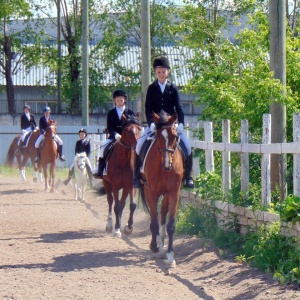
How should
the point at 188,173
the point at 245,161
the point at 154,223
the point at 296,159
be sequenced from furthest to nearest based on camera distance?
the point at 188,173 < the point at 245,161 < the point at 154,223 < the point at 296,159

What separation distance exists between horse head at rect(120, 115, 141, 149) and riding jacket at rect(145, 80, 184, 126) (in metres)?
1.39

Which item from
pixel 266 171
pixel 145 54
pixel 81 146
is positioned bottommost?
pixel 81 146

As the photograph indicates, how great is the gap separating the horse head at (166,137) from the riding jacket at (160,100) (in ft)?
3.16

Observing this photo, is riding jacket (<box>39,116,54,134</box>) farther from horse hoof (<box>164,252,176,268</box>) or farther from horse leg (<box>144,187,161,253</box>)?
horse hoof (<box>164,252,176,268</box>)

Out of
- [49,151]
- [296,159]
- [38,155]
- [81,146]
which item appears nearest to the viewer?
[296,159]

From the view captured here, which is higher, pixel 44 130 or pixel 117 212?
pixel 44 130

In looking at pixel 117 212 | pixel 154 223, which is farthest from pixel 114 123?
pixel 154 223

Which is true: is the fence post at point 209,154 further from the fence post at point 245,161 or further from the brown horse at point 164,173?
the brown horse at point 164,173

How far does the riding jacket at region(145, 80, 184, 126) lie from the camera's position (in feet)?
40.1

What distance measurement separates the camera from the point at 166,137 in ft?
36.4

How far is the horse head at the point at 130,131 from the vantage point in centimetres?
1366

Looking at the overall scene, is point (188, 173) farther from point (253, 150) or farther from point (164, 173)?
point (253, 150)

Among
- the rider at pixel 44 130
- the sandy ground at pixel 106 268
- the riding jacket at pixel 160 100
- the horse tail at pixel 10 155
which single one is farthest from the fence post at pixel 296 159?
the horse tail at pixel 10 155

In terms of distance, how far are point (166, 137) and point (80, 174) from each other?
10.2 meters
